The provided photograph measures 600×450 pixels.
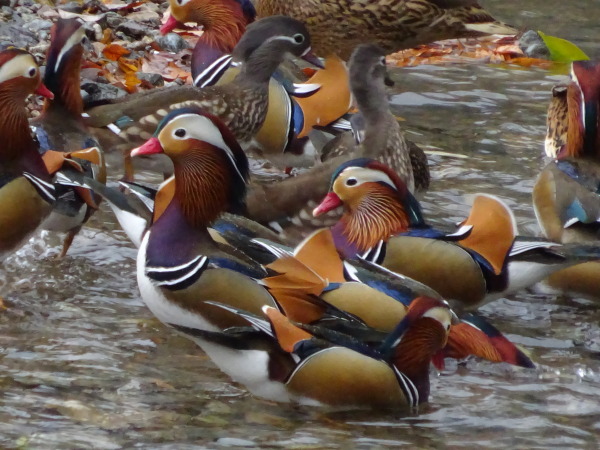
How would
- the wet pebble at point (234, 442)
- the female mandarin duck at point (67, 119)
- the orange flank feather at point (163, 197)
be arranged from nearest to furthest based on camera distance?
the wet pebble at point (234, 442), the orange flank feather at point (163, 197), the female mandarin duck at point (67, 119)

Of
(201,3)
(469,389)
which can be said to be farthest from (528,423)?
(201,3)

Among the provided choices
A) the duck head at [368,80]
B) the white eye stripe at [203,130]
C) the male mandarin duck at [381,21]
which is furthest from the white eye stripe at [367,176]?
the male mandarin duck at [381,21]

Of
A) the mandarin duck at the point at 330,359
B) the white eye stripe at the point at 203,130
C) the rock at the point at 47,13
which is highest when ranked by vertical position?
the white eye stripe at the point at 203,130

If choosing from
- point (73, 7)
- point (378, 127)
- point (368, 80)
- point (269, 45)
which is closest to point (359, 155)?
point (378, 127)

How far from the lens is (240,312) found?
3.72 metres

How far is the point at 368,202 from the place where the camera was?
4883 millimetres

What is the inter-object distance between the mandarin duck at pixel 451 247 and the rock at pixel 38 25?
357 cm

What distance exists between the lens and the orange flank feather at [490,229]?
182 inches

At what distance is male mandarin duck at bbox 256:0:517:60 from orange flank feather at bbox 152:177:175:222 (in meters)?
3.79

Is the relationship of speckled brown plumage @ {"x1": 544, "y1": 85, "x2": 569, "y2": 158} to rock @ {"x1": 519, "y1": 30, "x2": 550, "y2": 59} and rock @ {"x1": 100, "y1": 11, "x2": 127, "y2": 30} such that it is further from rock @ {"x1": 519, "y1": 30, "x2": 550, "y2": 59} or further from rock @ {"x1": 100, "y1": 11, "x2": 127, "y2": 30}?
rock @ {"x1": 100, "y1": 11, "x2": 127, "y2": 30}

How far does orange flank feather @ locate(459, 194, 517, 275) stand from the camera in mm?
4625

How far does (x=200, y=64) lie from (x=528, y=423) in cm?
411

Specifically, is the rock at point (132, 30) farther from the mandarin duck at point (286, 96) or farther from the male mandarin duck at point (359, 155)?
the male mandarin duck at point (359, 155)

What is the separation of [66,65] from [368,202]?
1.79 m
